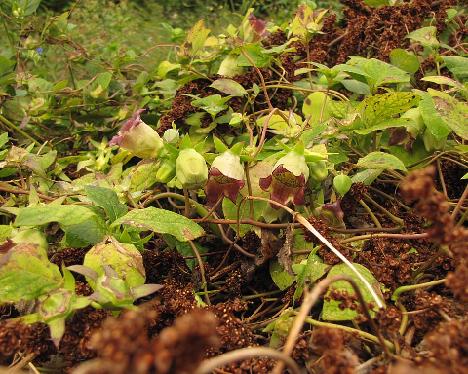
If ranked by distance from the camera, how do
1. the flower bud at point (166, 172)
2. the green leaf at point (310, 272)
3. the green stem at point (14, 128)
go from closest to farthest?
the green leaf at point (310, 272) → the flower bud at point (166, 172) → the green stem at point (14, 128)

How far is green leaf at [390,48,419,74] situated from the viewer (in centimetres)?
109

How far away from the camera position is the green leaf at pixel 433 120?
849mm

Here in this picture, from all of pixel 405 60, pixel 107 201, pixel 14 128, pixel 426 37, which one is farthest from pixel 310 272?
pixel 14 128

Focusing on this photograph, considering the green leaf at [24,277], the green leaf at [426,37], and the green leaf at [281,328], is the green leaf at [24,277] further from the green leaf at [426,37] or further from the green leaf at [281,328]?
the green leaf at [426,37]

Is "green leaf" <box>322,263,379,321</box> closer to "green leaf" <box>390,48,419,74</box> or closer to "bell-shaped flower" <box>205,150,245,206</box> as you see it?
"bell-shaped flower" <box>205,150,245,206</box>

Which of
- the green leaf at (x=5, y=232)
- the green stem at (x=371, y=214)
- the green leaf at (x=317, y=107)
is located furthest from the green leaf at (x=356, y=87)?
the green leaf at (x=5, y=232)

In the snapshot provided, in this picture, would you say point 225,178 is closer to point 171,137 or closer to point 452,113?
point 171,137

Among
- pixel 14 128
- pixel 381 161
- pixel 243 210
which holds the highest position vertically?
pixel 381 161

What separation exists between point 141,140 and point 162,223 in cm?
16

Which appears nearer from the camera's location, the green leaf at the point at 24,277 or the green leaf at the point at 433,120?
the green leaf at the point at 24,277

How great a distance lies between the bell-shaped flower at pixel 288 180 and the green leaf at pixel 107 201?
207 millimetres

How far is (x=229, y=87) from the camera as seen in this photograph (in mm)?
1088

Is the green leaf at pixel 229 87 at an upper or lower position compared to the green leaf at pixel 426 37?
lower

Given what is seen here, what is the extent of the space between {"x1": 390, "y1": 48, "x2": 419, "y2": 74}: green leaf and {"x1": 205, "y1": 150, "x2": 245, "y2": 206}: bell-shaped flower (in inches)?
19.3
